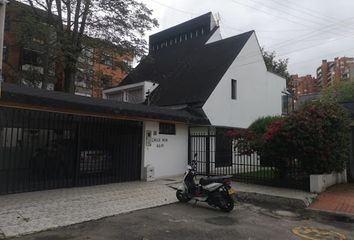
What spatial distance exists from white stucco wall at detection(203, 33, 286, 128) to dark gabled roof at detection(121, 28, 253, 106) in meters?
0.51

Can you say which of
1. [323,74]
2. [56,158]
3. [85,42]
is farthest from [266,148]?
[323,74]

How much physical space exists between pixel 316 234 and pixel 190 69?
52.9ft

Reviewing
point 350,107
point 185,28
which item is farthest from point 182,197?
point 185,28

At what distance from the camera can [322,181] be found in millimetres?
11516

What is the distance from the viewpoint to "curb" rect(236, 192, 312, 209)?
9785 millimetres

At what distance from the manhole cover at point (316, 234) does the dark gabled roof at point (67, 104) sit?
720 cm

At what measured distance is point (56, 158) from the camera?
11336 mm

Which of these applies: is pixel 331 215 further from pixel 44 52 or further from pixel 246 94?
pixel 44 52

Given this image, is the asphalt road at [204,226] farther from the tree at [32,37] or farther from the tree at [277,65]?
the tree at [277,65]

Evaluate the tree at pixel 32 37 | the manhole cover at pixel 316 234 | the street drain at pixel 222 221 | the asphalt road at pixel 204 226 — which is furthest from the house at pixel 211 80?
the manhole cover at pixel 316 234

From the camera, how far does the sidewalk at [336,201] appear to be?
29.9ft

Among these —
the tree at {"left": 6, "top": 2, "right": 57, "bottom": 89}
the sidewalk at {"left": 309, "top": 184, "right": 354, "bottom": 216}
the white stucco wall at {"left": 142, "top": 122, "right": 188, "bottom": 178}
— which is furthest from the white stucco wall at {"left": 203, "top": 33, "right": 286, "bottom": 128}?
the tree at {"left": 6, "top": 2, "right": 57, "bottom": 89}

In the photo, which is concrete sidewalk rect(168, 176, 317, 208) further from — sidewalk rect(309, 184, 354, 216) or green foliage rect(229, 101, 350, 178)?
green foliage rect(229, 101, 350, 178)

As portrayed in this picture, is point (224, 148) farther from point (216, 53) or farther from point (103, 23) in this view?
point (103, 23)
